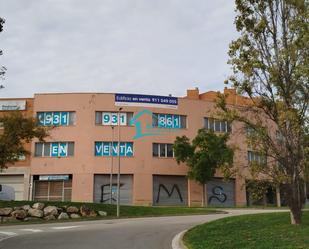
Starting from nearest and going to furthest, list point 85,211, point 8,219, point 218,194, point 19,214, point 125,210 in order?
point 8,219
point 19,214
point 85,211
point 125,210
point 218,194

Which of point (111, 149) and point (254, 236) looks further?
point (111, 149)

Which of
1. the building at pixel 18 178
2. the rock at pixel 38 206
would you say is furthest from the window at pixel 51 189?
the rock at pixel 38 206

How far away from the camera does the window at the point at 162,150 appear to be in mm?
50622

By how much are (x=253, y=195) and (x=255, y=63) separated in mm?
4537

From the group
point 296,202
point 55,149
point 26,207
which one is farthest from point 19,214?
point 296,202

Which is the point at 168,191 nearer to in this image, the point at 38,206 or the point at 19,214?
the point at 38,206

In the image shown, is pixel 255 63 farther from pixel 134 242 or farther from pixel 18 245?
pixel 18 245

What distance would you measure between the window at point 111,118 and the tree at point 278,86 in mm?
34278

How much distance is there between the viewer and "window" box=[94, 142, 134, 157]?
4906 centimetres

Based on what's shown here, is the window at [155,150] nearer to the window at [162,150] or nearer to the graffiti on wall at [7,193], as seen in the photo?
the window at [162,150]

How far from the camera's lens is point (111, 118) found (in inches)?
1975

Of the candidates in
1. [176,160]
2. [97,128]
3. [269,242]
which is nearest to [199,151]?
[176,160]

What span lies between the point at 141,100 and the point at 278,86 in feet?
116

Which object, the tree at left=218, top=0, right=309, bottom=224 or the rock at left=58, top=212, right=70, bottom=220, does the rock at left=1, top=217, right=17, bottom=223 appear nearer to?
the rock at left=58, top=212, right=70, bottom=220
